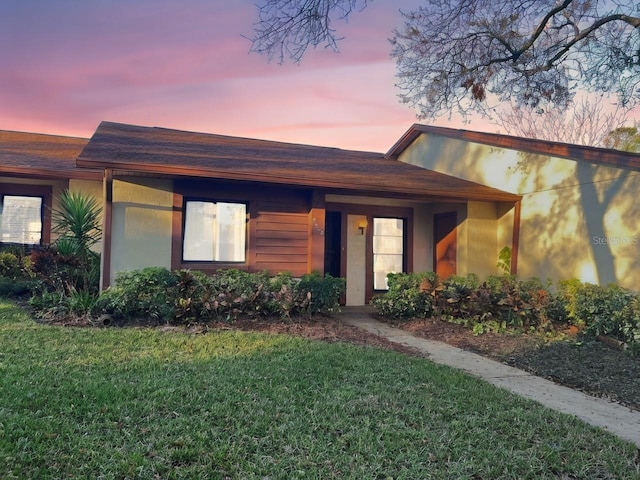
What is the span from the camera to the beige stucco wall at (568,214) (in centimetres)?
816

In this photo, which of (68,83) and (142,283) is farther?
(68,83)

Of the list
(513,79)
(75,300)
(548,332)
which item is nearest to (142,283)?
(75,300)

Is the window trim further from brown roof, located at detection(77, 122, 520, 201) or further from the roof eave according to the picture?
the roof eave

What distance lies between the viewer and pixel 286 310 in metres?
7.67

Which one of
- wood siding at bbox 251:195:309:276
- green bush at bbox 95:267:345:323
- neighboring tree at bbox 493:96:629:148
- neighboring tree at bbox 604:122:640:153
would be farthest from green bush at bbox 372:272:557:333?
neighboring tree at bbox 493:96:629:148

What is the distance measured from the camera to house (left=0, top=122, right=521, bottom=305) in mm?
8422

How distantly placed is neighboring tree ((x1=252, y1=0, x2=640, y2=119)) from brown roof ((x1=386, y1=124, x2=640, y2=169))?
35.0 inches

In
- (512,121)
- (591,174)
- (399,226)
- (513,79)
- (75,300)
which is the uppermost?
(512,121)

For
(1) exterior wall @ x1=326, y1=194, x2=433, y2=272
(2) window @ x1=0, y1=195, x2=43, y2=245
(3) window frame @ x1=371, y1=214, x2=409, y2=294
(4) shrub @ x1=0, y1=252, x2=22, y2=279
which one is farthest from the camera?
(1) exterior wall @ x1=326, y1=194, x2=433, y2=272

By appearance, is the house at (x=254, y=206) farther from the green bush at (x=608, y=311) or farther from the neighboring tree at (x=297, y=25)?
the green bush at (x=608, y=311)

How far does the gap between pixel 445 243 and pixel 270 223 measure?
4.27m

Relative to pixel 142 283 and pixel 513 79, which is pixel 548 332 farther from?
pixel 142 283

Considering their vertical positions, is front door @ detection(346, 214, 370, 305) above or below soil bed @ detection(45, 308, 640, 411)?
above

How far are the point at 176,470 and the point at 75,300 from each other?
5.22m
